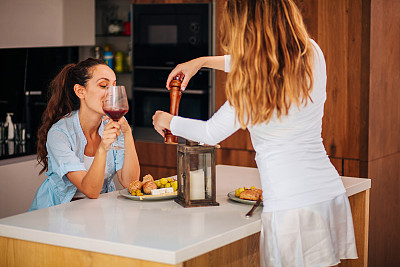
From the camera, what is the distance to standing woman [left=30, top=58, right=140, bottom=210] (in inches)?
96.9

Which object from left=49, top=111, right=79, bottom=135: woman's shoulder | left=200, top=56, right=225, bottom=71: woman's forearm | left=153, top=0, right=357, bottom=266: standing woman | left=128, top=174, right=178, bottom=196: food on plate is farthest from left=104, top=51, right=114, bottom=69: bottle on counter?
left=153, top=0, right=357, bottom=266: standing woman

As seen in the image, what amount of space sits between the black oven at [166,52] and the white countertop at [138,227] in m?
2.08

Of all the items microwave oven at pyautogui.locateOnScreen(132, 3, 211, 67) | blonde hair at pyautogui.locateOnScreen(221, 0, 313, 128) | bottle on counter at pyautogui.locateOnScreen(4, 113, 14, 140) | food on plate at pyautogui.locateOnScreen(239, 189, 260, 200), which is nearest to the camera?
blonde hair at pyautogui.locateOnScreen(221, 0, 313, 128)

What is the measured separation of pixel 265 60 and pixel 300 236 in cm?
53

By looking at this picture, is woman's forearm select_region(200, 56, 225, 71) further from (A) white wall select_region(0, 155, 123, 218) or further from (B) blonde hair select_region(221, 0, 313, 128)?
(A) white wall select_region(0, 155, 123, 218)

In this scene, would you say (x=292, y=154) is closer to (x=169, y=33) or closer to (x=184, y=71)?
(x=184, y=71)

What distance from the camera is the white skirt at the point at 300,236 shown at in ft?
6.01

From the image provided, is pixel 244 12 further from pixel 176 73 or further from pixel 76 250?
pixel 76 250

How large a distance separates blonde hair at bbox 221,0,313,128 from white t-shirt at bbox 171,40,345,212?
50 mm

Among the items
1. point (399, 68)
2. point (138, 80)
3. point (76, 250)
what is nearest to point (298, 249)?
point (76, 250)

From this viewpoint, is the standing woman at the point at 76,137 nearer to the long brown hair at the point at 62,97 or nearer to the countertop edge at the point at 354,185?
the long brown hair at the point at 62,97

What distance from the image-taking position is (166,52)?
4.41 meters

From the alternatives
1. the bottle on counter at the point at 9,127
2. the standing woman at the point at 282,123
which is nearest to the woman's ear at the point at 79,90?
the standing woman at the point at 282,123

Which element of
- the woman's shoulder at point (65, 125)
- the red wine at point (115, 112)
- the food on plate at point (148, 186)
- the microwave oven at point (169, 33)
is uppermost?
the microwave oven at point (169, 33)
